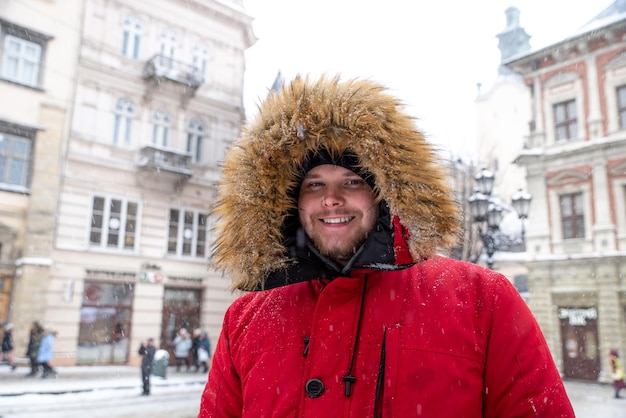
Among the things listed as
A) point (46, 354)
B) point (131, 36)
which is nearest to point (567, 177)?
point (131, 36)

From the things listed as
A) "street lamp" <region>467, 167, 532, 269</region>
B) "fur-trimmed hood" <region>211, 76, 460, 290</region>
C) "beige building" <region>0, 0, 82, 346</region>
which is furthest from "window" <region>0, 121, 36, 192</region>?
"fur-trimmed hood" <region>211, 76, 460, 290</region>

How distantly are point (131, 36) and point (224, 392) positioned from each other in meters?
10.9

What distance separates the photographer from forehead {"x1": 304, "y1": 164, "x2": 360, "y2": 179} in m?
1.58

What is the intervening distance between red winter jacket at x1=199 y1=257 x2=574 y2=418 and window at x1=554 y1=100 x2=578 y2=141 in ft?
51.0

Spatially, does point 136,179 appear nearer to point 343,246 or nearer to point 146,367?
point 146,367

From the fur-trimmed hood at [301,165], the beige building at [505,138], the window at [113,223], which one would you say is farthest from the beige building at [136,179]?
the beige building at [505,138]

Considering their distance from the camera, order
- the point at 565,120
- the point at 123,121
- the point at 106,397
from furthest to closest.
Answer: the point at 565,120 < the point at 123,121 < the point at 106,397

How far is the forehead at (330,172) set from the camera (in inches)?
62.2

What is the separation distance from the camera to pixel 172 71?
11.0 metres

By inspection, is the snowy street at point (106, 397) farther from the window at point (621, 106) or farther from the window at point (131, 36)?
the window at point (621, 106)

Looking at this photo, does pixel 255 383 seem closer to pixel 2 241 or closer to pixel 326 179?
pixel 326 179

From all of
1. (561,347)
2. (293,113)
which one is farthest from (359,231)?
(561,347)

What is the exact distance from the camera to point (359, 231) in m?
1.51

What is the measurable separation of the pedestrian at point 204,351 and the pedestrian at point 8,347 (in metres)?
4.01
